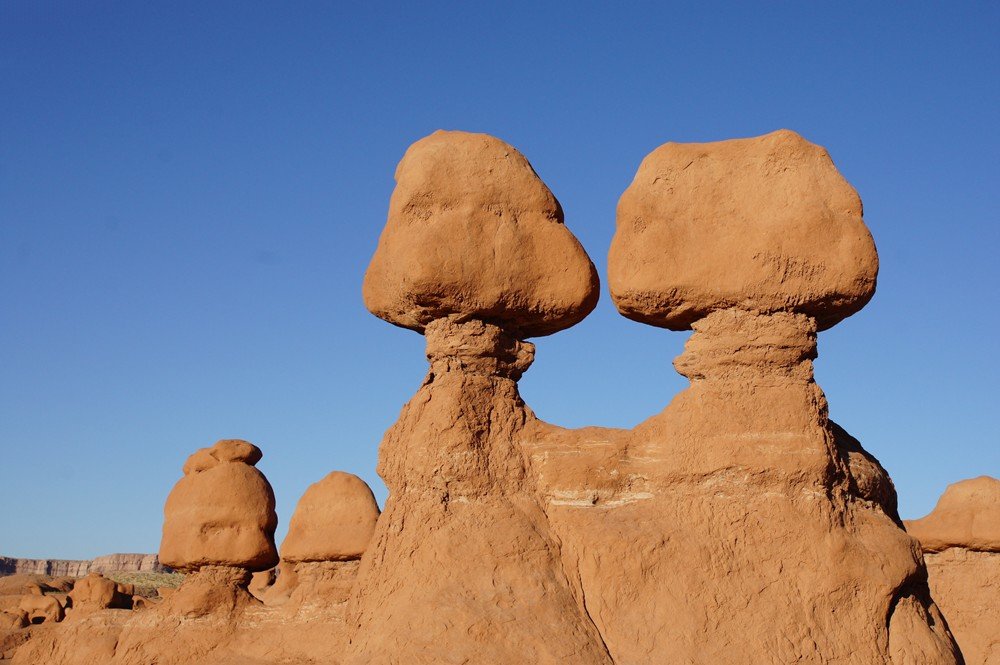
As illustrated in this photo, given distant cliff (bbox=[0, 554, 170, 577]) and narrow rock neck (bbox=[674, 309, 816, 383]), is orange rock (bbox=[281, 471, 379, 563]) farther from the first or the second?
distant cliff (bbox=[0, 554, 170, 577])

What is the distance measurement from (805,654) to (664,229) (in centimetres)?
390

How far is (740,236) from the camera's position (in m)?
10.6

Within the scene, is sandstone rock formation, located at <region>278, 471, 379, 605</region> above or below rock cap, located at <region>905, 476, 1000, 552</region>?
below

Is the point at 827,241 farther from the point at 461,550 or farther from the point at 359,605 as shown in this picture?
the point at 359,605

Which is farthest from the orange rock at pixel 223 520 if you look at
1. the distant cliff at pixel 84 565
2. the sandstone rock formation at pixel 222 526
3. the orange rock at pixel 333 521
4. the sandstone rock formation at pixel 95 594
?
the distant cliff at pixel 84 565

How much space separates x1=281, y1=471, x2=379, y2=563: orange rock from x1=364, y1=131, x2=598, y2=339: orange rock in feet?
10.0

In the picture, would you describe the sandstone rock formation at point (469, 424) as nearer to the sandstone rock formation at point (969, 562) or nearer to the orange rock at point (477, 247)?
the orange rock at point (477, 247)

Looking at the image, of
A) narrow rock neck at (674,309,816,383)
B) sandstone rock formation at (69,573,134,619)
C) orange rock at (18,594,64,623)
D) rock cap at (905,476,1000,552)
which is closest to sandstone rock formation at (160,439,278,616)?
sandstone rock formation at (69,573,134,619)

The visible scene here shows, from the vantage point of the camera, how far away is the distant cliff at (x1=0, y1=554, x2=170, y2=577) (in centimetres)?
5647

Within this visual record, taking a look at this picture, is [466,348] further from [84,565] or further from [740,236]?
[84,565]

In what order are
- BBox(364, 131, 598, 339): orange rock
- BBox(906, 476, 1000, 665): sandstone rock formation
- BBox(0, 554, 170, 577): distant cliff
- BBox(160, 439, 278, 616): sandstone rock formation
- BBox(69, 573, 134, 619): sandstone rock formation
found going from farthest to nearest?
BBox(0, 554, 170, 577): distant cliff < BBox(906, 476, 1000, 665): sandstone rock formation < BBox(69, 573, 134, 619): sandstone rock formation < BBox(160, 439, 278, 616): sandstone rock formation < BBox(364, 131, 598, 339): orange rock

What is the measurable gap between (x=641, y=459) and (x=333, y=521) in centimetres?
451

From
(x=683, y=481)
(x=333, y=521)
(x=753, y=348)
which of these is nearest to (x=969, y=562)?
(x=753, y=348)

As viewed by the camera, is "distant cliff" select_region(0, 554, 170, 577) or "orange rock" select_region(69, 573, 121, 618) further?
"distant cliff" select_region(0, 554, 170, 577)
